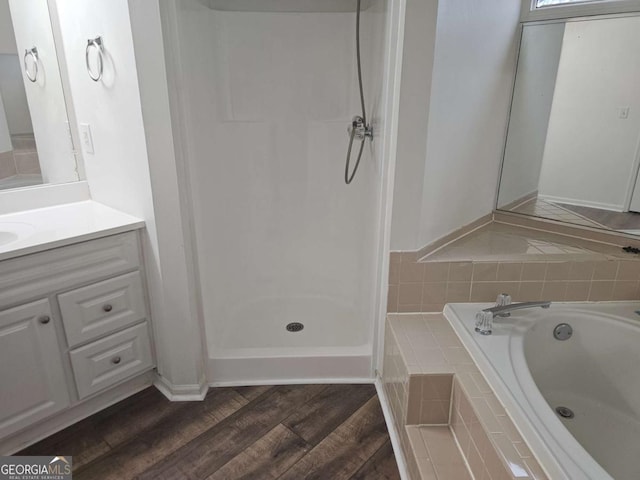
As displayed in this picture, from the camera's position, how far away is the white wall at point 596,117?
1.87m

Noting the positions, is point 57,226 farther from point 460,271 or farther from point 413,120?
point 460,271

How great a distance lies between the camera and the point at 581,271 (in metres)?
1.81

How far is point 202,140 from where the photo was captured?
88.7 inches

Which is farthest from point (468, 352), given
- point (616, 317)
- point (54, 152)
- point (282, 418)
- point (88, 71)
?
point (54, 152)

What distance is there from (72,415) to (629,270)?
7.90 ft

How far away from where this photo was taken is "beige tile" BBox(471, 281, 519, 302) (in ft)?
6.00

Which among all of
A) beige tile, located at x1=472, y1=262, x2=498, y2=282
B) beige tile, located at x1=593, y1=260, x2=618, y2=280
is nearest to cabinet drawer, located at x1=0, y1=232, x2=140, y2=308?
beige tile, located at x1=472, y1=262, x2=498, y2=282

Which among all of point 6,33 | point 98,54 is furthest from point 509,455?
point 6,33

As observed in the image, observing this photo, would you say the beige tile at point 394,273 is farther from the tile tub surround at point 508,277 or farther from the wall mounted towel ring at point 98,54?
the wall mounted towel ring at point 98,54

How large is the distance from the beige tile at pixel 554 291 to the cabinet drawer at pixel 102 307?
174cm

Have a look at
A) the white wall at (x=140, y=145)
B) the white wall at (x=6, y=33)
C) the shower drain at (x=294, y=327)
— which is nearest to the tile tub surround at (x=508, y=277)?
the shower drain at (x=294, y=327)

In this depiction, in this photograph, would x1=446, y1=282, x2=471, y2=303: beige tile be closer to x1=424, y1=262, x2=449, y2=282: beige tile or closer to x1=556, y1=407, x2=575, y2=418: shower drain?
x1=424, y1=262, x2=449, y2=282: beige tile

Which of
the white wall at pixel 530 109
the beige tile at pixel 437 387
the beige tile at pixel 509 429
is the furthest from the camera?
the white wall at pixel 530 109

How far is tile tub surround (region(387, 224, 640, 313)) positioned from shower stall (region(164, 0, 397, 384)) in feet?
0.43
